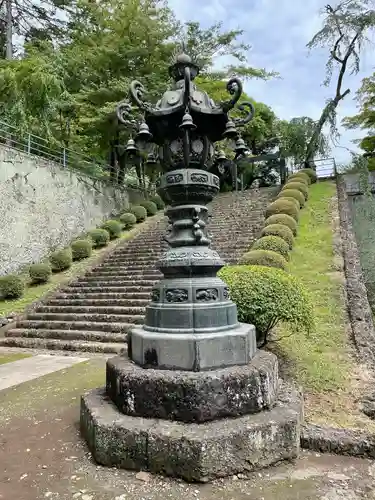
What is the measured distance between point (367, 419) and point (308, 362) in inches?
51.7

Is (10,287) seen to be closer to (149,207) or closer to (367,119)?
(149,207)

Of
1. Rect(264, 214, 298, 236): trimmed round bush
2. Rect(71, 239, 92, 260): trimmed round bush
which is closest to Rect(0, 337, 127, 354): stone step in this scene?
Rect(71, 239, 92, 260): trimmed round bush

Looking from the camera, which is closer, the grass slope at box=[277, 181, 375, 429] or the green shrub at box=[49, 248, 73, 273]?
the grass slope at box=[277, 181, 375, 429]

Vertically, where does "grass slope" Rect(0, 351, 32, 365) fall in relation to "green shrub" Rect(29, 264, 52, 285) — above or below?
below

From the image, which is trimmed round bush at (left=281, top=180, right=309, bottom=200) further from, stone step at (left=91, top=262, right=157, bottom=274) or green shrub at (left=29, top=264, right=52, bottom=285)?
green shrub at (left=29, top=264, right=52, bottom=285)

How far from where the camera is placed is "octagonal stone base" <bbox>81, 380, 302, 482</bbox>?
235 cm

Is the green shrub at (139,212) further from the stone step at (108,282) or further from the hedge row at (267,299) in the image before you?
the hedge row at (267,299)

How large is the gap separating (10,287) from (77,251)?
2.87 m

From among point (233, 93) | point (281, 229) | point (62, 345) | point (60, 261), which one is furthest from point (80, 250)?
point (233, 93)

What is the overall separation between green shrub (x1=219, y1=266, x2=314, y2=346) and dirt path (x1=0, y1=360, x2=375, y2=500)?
5.97 ft

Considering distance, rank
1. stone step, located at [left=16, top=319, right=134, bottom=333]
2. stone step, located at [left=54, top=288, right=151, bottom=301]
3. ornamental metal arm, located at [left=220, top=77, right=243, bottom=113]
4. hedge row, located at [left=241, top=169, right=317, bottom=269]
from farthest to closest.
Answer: stone step, located at [left=54, top=288, right=151, bottom=301] → stone step, located at [left=16, top=319, right=134, bottom=333] → hedge row, located at [left=241, top=169, right=317, bottom=269] → ornamental metal arm, located at [left=220, top=77, right=243, bottom=113]

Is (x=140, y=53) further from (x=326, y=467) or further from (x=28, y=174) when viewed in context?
(x=326, y=467)

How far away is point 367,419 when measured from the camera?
3309 millimetres

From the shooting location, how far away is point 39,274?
10.1 metres
